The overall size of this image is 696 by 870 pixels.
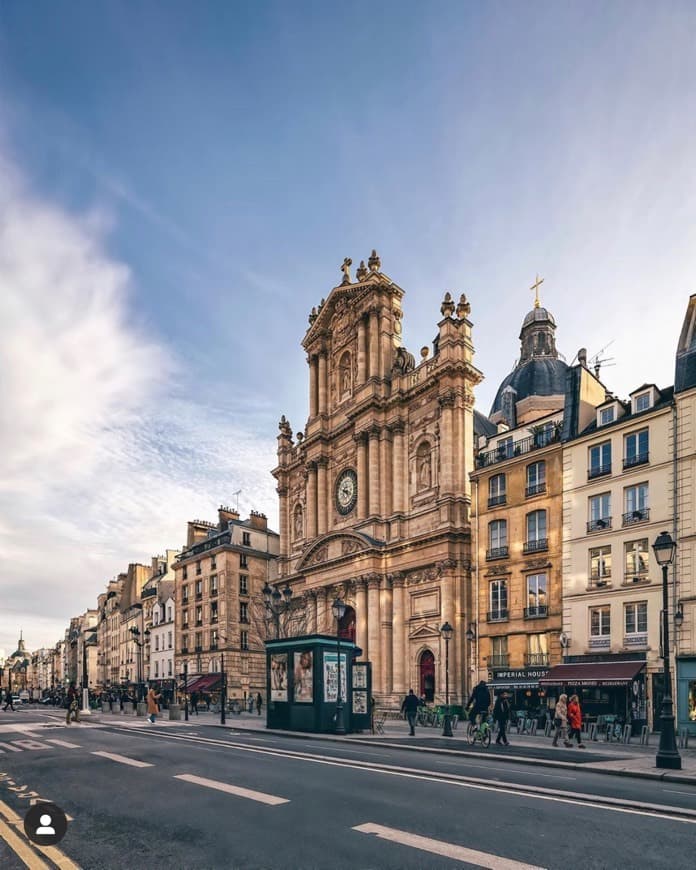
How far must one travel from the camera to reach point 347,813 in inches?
396

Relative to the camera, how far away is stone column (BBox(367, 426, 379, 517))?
50.6 meters

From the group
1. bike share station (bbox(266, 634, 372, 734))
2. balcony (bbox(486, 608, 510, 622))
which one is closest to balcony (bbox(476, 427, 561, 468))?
balcony (bbox(486, 608, 510, 622))

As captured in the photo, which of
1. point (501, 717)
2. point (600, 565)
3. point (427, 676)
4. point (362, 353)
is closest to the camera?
point (501, 717)

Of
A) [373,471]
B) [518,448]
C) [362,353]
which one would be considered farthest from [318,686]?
[362,353]

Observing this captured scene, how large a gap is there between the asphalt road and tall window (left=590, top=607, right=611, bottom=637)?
53.0ft

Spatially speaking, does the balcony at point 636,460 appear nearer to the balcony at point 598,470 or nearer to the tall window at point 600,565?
the balcony at point 598,470

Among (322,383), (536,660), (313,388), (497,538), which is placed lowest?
(536,660)

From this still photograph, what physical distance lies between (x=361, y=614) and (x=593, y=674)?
20859 millimetres

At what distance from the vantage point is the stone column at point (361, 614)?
1911 inches

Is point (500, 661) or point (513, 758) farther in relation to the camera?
point (500, 661)

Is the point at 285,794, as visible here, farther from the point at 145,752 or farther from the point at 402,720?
the point at 402,720

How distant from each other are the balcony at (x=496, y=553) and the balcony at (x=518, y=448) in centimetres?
473

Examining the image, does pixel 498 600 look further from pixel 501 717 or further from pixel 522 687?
pixel 501 717

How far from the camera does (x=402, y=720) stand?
42656 mm
